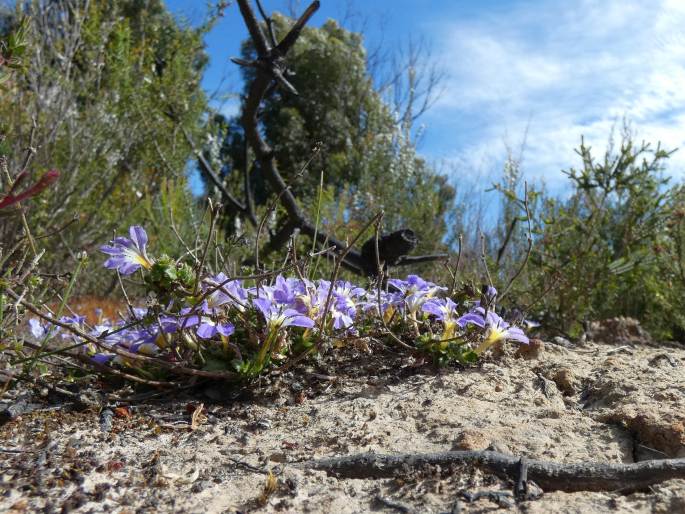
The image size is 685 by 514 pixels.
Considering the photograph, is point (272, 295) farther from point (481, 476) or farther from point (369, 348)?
point (481, 476)

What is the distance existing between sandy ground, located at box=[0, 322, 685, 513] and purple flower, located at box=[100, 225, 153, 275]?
362mm

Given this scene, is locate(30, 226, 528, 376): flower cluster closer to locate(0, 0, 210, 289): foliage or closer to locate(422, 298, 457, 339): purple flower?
locate(422, 298, 457, 339): purple flower

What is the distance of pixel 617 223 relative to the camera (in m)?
4.44

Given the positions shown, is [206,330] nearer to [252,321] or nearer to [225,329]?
[225,329]

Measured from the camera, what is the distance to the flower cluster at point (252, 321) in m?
1.41

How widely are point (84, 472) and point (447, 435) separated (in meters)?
0.71

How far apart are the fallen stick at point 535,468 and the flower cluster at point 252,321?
394 mm

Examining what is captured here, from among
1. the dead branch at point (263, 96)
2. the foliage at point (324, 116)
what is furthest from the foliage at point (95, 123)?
the foliage at point (324, 116)

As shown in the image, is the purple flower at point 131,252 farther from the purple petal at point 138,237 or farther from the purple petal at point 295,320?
the purple petal at point 295,320

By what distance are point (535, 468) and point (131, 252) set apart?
38.7 inches

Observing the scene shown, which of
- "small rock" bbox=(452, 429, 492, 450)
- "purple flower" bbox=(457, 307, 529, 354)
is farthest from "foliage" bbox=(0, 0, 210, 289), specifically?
"small rock" bbox=(452, 429, 492, 450)

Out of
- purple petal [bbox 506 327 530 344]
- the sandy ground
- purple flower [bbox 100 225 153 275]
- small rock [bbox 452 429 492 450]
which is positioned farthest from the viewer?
purple petal [bbox 506 327 530 344]

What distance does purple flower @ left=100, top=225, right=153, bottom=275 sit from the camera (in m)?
1.39

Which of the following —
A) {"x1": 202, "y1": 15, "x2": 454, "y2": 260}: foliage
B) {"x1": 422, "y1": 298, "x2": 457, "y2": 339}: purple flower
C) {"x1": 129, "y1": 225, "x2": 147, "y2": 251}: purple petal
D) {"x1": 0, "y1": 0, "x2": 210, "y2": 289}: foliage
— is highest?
{"x1": 202, "y1": 15, "x2": 454, "y2": 260}: foliage
